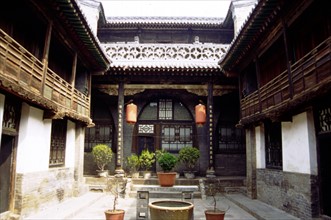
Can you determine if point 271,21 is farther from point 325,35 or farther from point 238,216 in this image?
point 238,216

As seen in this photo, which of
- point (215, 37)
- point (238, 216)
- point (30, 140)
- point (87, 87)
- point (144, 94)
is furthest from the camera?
point (215, 37)

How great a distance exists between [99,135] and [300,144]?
32.9 ft

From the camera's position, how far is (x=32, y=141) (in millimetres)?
7973

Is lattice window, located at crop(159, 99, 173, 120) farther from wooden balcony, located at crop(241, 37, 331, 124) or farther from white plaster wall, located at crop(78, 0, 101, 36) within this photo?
wooden balcony, located at crop(241, 37, 331, 124)

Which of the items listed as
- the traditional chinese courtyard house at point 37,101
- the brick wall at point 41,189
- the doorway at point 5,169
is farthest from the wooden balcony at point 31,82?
the brick wall at point 41,189

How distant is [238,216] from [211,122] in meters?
5.38

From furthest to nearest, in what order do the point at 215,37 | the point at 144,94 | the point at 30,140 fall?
the point at 215,37
the point at 144,94
the point at 30,140

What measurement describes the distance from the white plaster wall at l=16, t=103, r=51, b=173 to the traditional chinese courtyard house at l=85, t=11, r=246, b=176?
178 inches

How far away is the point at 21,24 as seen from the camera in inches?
318

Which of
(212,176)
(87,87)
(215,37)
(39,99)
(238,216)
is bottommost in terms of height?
(238,216)

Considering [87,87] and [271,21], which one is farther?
[87,87]

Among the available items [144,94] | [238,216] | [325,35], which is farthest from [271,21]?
[144,94]

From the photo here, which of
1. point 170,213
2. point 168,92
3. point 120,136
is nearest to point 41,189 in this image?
point 170,213

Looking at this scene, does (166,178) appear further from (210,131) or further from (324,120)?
(324,120)
